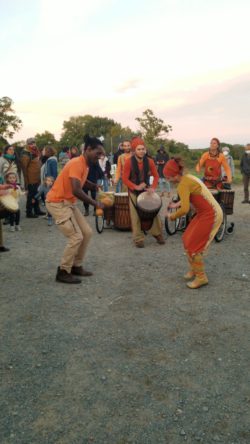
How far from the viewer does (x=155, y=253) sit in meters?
6.94

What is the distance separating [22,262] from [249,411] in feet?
15.0

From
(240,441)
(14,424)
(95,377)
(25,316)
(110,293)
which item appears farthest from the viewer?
(110,293)

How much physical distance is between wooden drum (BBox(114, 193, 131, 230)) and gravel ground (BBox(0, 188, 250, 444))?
2428 millimetres

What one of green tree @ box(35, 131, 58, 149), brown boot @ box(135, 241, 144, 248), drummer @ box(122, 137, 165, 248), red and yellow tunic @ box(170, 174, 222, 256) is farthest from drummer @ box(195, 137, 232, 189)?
green tree @ box(35, 131, 58, 149)

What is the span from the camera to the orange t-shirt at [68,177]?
16.1 ft

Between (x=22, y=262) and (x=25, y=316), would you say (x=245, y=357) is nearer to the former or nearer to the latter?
(x=25, y=316)

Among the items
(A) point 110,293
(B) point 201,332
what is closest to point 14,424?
(B) point 201,332

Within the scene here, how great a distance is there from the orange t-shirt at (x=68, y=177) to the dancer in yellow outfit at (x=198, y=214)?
3.63ft

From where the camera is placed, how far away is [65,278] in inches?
213

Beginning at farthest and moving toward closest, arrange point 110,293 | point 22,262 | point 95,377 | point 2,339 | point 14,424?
point 22,262, point 110,293, point 2,339, point 95,377, point 14,424

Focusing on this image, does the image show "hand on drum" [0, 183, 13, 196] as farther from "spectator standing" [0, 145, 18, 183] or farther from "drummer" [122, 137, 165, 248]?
"spectator standing" [0, 145, 18, 183]

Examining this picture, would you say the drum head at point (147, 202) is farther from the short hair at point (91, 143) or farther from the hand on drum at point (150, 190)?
the short hair at point (91, 143)

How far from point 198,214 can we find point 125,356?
7.80 feet

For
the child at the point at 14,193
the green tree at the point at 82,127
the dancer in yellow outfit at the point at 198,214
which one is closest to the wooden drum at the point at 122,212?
the child at the point at 14,193
